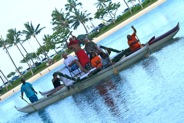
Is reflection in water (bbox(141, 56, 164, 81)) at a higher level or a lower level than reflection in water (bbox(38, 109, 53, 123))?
lower

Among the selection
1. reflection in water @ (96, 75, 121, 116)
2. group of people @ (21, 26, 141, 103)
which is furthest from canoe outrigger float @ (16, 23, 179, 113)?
reflection in water @ (96, 75, 121, 116)

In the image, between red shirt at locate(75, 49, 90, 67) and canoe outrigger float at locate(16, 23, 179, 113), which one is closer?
canoe outrigger float at locate(16, 23, 179, 113)

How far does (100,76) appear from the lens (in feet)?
79.0

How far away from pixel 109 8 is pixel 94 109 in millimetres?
100043

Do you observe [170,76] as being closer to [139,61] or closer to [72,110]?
[72,110]

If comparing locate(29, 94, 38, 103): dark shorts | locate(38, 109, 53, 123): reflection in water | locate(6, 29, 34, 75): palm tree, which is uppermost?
locate(6, 29, 34, 75): palm tree

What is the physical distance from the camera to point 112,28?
3679 inches

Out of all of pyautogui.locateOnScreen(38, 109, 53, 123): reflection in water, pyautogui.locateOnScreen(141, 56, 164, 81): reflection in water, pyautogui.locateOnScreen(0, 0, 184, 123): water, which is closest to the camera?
pyautogui.locateOnScreen(0, 0, 184, 123): water

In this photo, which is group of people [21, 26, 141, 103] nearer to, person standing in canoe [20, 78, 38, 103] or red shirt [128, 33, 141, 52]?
red shirt [128, 33, 141, 52]

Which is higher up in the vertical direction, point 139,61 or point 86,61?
point 86,61

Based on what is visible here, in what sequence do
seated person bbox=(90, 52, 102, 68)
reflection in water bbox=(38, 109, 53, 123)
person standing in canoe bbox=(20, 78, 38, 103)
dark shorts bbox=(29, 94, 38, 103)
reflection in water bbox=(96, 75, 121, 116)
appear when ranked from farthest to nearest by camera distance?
dark shorts bbox=(29, 94, 38, 103) < person standing in canoe bbox=(20, 78, 38, 103) < seated person bbox=(90, 52, 102, 68) < reflection in water bbox=(38, 109, 53, 123) < reflection in water bbox=(96, 75, 121, 116)

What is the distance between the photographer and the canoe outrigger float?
2395cm

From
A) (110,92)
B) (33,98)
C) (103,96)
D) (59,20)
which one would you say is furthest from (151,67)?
(59,20)

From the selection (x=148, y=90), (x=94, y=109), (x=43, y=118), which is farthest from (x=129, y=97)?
Result: (x=43, y=118)
